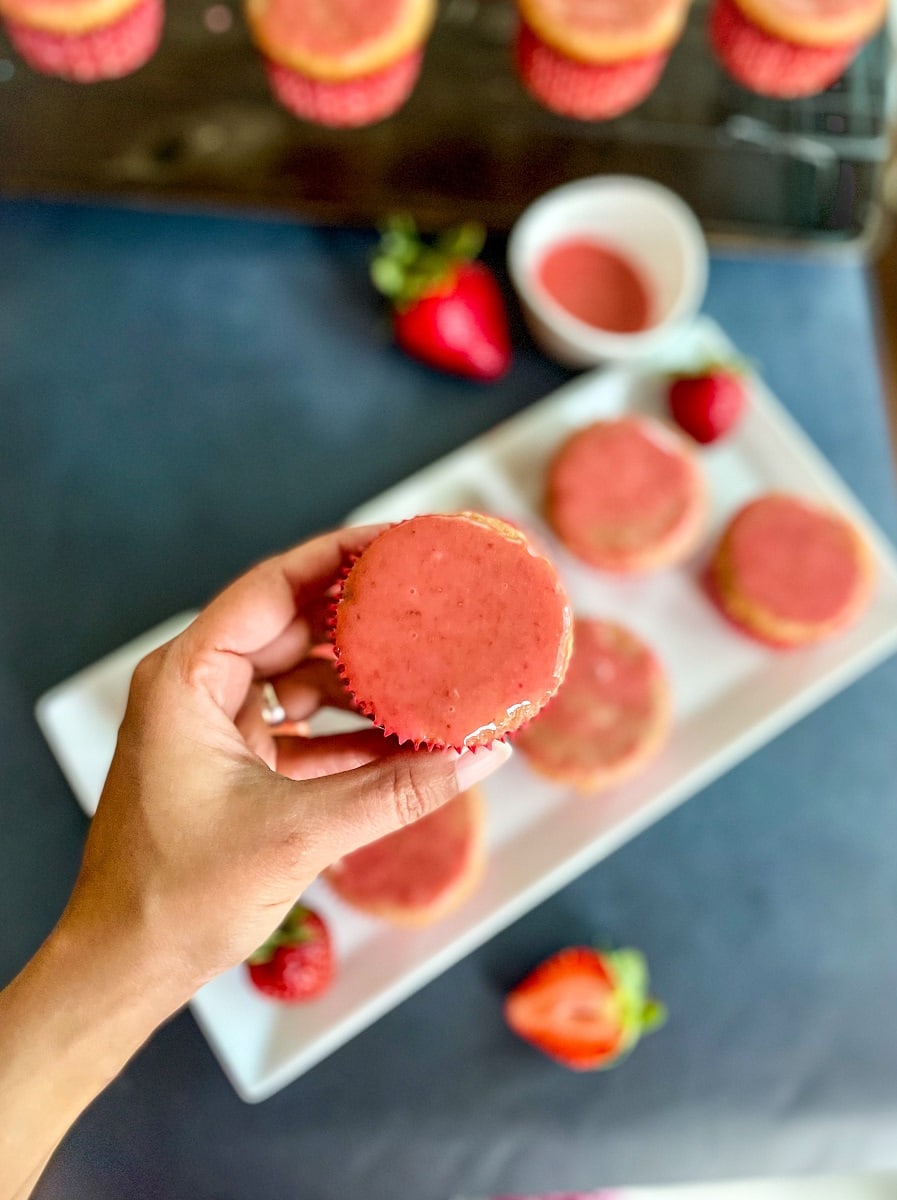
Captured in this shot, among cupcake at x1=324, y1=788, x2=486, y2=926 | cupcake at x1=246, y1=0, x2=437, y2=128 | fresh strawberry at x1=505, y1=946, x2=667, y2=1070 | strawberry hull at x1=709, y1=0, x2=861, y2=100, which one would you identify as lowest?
fresh strawberry at x1=505, y1=946, x2=667, y2=1070

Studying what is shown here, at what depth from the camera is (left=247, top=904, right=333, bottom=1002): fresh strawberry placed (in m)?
1.15

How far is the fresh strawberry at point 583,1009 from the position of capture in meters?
1.25

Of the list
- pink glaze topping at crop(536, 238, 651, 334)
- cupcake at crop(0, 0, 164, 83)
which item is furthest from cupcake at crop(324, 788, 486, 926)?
cupcake at crop(0, 0, 164, 83)

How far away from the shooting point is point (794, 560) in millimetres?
1389

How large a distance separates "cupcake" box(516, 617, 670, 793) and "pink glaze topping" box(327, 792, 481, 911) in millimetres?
129

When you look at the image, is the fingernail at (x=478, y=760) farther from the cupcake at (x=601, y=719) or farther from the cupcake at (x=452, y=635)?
the cupcake at (x=601, y=719)

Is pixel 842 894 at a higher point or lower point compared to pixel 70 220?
lower

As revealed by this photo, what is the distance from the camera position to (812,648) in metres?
1.39

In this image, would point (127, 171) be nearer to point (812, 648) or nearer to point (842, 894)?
point (812, 648)

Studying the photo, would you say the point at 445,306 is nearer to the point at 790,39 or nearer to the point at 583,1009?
the point at 790,39

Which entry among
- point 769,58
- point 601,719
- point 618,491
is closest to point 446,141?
point 769,58

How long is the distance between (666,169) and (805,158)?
0.75ft

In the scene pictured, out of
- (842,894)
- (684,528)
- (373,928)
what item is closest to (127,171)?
(684,528)

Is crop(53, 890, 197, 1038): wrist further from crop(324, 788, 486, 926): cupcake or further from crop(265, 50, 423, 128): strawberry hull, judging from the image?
crop(265, 50, 423, 128): strawberry hull
